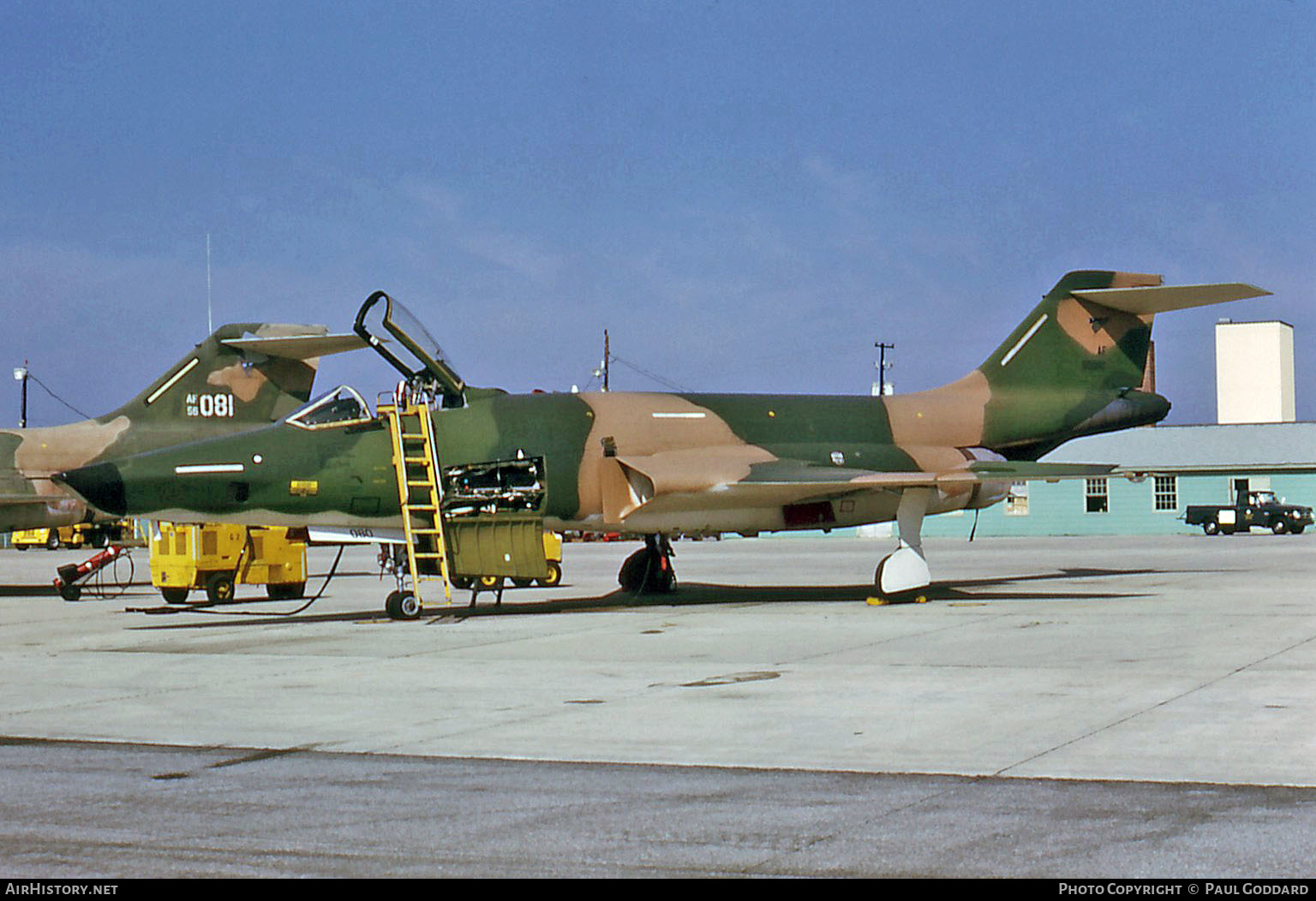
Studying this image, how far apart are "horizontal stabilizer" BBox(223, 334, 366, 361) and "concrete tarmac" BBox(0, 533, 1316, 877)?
778cm

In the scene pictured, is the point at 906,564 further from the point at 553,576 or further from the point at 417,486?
the point at 553,576

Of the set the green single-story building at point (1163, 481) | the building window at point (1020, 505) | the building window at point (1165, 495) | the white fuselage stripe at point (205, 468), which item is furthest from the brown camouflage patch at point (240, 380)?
the building window at point (1165, 495)

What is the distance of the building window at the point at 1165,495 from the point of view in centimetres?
6078

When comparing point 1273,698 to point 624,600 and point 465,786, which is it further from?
point 624,600

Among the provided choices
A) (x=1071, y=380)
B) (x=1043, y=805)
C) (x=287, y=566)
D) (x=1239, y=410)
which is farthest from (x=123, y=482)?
(x=1239, y=410)

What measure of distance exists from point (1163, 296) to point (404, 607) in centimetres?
1234

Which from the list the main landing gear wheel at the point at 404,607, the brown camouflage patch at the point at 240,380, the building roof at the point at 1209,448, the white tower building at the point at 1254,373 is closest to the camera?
the main landing gear wheel at the point at 404,607

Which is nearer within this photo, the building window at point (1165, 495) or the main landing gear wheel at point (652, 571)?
the main landing gear wheel at point (652, 571)

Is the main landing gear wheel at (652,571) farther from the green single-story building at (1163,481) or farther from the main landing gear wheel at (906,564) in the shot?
the green single-story building at (1163,481)

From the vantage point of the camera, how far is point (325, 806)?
6.61m

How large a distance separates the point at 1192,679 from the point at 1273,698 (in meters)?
1.02

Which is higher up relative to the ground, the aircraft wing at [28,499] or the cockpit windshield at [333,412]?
the cockpit windshield at [333,412]

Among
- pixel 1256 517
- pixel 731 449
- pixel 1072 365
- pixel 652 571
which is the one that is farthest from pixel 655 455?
pixel 1256 517

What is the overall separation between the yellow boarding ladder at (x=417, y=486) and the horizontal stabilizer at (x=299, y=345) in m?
5.99
